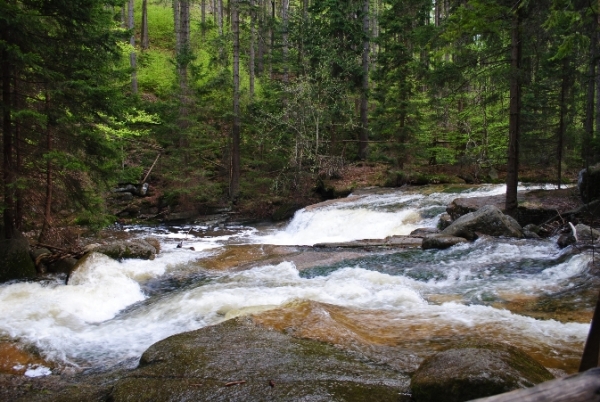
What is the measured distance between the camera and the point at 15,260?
927cm

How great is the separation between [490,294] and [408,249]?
393 centimetres

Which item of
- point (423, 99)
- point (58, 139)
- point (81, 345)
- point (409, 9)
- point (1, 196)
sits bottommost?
point (81, 345)

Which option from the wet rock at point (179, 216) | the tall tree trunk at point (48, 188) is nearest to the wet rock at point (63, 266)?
the tall tree trunk at point (48, 188)

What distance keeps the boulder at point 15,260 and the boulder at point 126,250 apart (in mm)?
1520

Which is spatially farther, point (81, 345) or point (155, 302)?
point (155, 302)

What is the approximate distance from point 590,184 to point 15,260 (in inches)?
579

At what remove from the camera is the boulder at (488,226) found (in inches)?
468

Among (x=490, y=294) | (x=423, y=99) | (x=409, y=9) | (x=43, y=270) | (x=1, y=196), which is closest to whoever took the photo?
(x=490, y=294)

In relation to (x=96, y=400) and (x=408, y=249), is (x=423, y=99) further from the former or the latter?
(x=96, y=400)

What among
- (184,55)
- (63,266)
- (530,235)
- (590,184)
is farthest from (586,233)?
(184,55)

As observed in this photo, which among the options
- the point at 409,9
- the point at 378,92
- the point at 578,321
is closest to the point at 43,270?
the point at 578,321

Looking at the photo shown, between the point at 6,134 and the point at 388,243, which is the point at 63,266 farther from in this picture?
the point at 388,243

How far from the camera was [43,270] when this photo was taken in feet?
32.1

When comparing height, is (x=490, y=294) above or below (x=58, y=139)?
below
